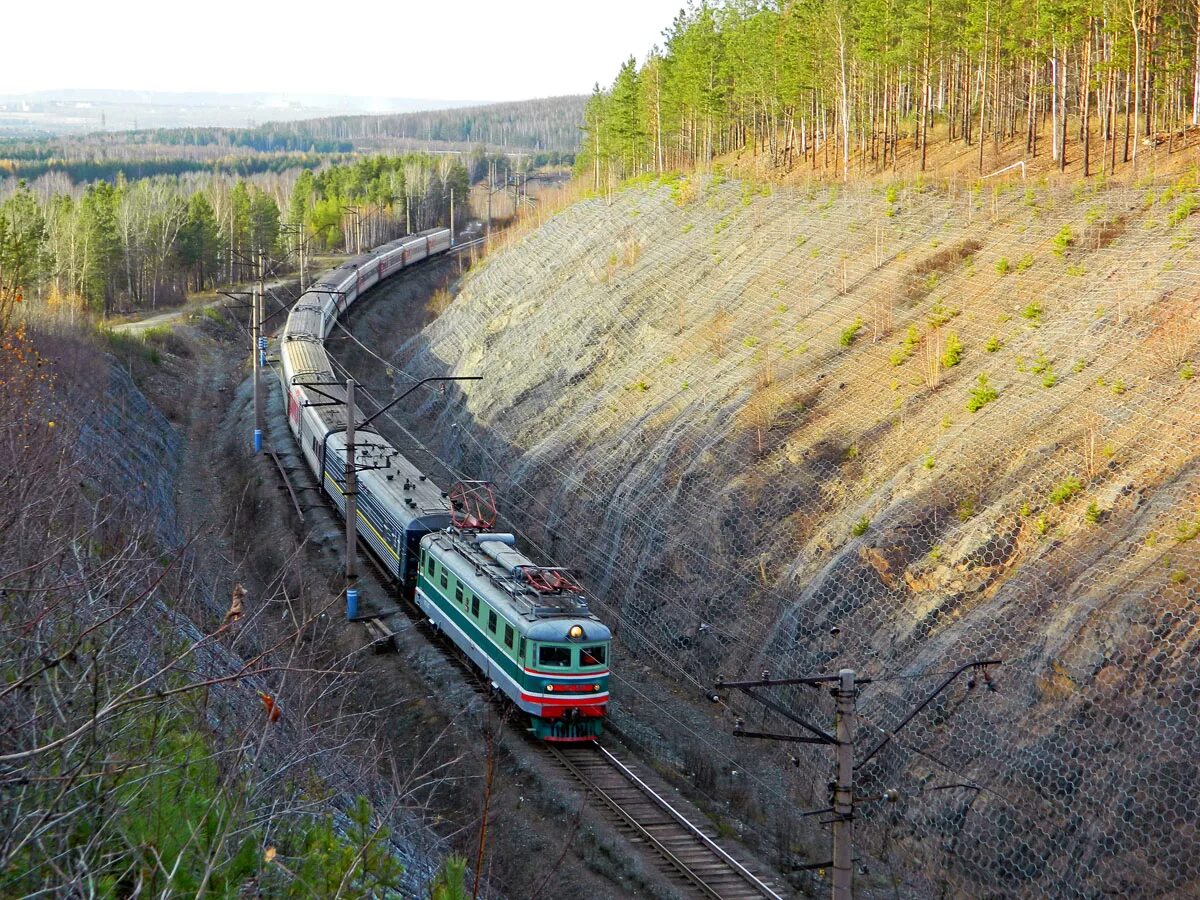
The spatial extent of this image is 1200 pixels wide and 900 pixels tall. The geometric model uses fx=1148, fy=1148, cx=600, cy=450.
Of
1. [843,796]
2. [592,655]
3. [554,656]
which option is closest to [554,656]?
[554,656]

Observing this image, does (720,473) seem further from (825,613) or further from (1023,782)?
(1023,782)

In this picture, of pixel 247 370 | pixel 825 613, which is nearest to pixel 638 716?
pixel 825 613

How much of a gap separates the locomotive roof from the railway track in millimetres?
2204

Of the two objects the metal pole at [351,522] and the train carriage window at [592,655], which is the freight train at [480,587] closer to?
the train carriage window at [592,655]

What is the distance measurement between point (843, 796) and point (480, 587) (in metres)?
10.8

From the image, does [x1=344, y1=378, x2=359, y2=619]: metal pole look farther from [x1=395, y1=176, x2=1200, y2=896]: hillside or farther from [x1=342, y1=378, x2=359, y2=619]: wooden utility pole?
[x1=395, y1=176, x2=1200, y2=896]: hillside

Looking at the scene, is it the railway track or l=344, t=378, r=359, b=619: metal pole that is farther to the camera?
l=344, t=378, r=359, b=619: metal pole

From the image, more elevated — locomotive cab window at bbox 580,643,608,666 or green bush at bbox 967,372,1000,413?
green bush at bbox 967,372,1000,413

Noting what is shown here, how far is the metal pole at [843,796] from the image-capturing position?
13.1 m

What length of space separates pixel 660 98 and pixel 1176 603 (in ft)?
181

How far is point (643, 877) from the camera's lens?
17000 millimetres

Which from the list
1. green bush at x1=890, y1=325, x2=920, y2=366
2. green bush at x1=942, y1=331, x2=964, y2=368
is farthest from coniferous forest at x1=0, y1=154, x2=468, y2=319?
green bush at x1=942, y1=331, x2=964, y2=368

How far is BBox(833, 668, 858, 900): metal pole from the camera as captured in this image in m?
13.1

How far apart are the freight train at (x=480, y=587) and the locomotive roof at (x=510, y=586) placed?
0.02 meters
